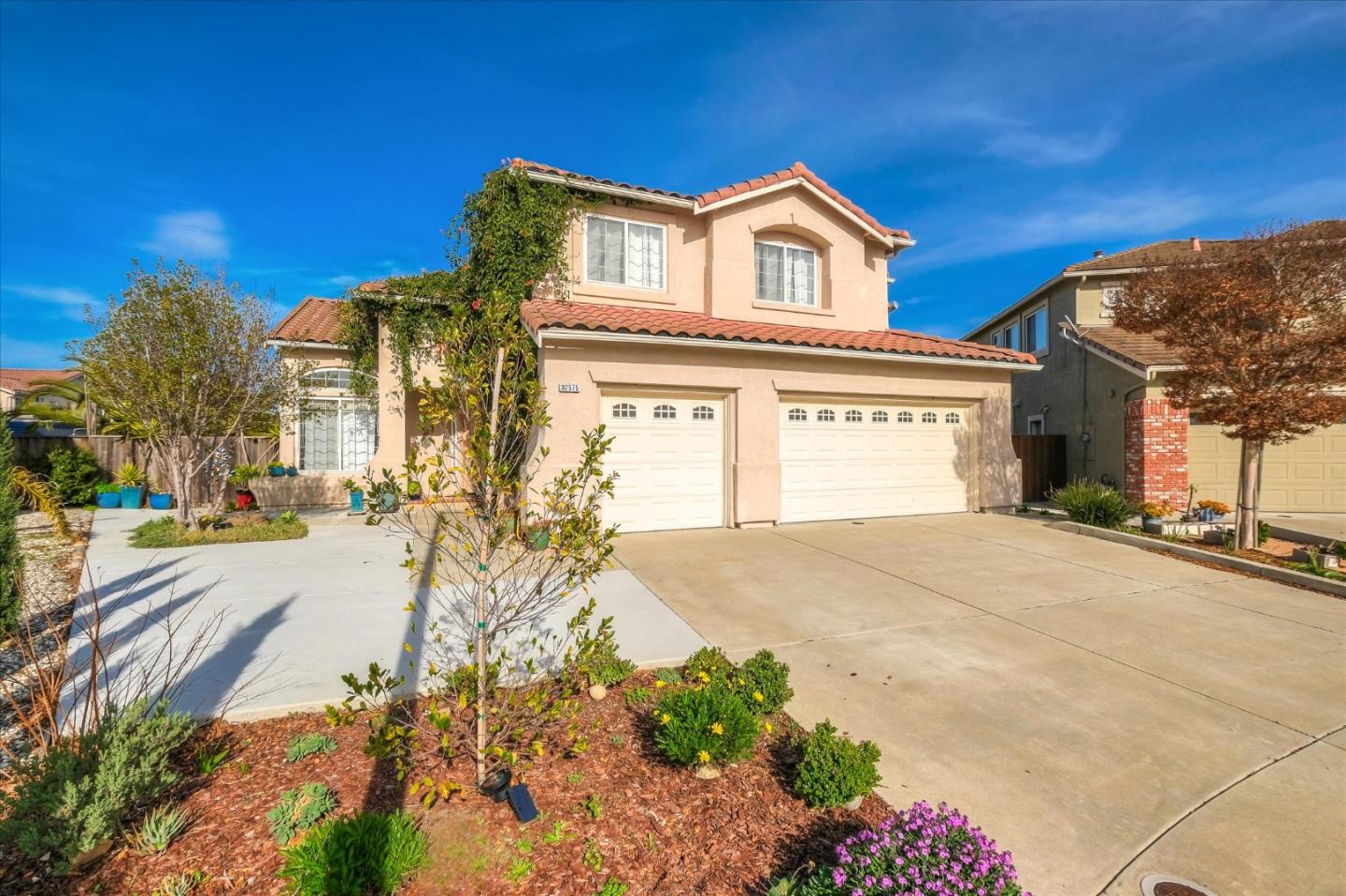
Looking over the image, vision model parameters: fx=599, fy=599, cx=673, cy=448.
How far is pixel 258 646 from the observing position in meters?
4.95

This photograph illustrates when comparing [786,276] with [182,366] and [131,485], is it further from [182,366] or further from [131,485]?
[131,485]

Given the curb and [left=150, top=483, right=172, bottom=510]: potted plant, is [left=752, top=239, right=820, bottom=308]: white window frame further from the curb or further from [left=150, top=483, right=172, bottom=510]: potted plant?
[left=150, top=483, right=172, bottom=510]: potted plant

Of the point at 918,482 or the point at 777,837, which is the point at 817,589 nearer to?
the point at 777,837

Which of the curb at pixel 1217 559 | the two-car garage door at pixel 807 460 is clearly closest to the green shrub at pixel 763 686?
the two-car garage door at pixel 807 460

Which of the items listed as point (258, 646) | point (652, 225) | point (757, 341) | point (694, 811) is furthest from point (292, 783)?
point (652, 225)

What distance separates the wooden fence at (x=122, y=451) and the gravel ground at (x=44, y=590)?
1.97 meters

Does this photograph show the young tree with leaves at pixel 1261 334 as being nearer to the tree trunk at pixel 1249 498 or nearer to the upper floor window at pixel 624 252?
the tree trunk at pixel 1249 498

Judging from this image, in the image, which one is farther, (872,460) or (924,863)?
(872,460)

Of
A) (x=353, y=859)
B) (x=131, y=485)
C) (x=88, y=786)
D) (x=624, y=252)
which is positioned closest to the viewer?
(x=353, y=859)

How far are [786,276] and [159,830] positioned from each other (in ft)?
43.5

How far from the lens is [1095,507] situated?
1077 centimetres

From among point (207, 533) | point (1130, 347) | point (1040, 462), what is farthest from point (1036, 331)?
point (207, 533)

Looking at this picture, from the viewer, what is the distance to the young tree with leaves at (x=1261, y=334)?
8.51 m

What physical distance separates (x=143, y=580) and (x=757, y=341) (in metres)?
9.02
